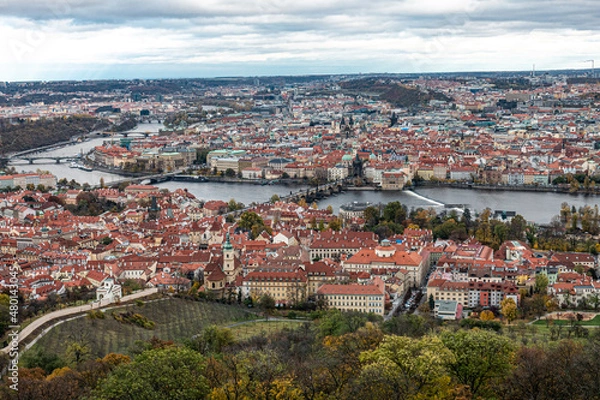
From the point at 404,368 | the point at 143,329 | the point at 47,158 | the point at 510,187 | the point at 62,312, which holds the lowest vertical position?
Result: the point at 510,187

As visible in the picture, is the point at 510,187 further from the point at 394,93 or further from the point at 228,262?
the point at 394,93

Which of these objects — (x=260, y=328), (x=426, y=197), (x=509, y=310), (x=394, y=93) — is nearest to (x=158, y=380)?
(x=260, y=328)

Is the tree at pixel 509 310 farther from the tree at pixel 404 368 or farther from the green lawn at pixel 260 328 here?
the tree at pixel 404 368

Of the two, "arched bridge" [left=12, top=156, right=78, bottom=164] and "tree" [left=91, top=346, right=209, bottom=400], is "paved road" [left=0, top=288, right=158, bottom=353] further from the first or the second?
"arched bridge" [left=12, top=156, right=78, bottom=164]

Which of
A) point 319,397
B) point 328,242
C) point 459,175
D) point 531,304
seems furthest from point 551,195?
point 319,397

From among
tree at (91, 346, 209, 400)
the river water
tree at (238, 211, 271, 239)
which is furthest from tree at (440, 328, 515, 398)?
the river water

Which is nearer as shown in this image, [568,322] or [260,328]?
[260,328]

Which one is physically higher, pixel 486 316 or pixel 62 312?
pixel 62 312
